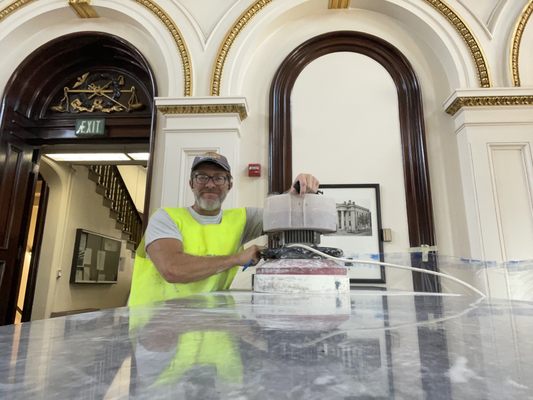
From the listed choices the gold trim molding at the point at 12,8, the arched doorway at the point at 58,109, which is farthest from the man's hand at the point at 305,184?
the gold trim molding at the point at 12,8

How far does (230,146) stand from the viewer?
265 cm

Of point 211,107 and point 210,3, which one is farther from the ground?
point 210,3

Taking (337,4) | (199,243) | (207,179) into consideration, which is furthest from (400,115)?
(199,243)

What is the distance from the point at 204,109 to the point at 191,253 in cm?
156

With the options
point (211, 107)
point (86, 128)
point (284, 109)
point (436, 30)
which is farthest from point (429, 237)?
point (86, 128)

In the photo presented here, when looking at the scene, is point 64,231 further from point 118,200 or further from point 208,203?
point 208,203

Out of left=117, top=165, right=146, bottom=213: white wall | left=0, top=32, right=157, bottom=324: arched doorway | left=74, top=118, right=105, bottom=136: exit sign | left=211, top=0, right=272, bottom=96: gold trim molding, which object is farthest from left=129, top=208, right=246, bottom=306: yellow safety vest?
left=117, top=165, right=146, bottom=213: white wall

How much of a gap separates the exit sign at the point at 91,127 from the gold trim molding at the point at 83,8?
0.90 meters

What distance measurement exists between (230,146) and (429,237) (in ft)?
5.22

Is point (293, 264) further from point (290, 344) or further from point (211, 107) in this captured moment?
point (211, 107)

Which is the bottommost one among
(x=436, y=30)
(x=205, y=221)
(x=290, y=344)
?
(x=290, y=344)

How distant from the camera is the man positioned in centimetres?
127

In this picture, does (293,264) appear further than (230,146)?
No

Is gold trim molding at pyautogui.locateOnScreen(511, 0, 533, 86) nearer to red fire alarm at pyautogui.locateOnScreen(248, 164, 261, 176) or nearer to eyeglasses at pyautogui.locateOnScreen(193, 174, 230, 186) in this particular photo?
red fire alarm at pyautogui.locateOnScreen(248, 164, 261, 176)
